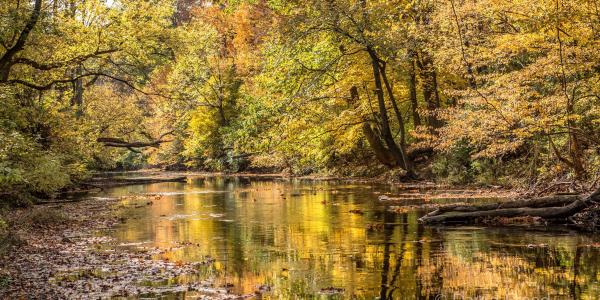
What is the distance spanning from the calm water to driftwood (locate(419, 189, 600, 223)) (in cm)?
81

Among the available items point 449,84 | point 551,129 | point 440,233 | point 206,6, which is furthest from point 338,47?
point 206,6

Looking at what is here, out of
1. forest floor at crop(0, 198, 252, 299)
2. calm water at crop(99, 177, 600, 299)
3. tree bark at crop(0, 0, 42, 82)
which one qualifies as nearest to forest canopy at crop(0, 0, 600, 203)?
tree bark at crop(0, 0, 42, 82)

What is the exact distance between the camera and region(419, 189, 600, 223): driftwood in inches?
635

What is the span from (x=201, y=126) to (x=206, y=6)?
2007 cm

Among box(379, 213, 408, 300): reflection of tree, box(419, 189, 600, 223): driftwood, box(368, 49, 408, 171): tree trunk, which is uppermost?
box(368, 49, 408, 171): tree trunk

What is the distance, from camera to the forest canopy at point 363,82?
2041cm

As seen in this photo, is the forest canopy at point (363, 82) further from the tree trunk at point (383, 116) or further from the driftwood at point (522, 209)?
the driftwood at point (522, 209)

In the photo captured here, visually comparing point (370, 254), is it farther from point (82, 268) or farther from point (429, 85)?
point (429, 85)

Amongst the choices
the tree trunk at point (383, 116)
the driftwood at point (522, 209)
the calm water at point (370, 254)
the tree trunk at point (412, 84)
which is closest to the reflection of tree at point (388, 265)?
the calm water at point (370, 254)

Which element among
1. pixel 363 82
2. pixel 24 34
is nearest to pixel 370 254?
pixel 24 34

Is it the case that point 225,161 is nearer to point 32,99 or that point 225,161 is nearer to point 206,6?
point 206,6

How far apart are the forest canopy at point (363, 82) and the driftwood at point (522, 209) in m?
3.67

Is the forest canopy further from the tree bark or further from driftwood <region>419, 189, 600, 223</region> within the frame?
driftwood <region>419, 189, 600, 223</region>

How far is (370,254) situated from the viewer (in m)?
13.0
